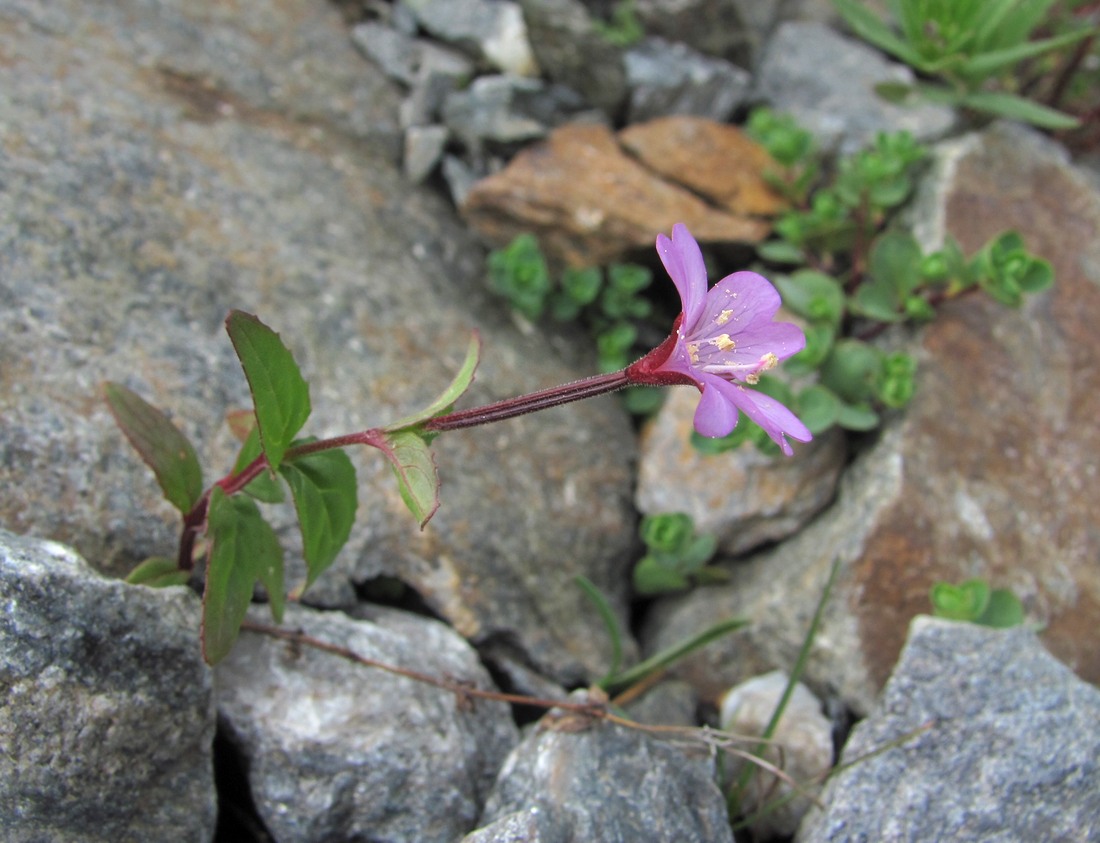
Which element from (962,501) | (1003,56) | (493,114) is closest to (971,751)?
(962,501)

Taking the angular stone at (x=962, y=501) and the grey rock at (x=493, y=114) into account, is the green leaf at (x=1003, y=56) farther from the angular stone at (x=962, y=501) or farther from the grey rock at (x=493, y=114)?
the grey rock at (x=493, y=114)

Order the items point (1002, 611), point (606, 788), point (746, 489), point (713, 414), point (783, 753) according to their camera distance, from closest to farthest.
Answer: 1. point (713, 414)
2. point (606, 788)
3. point (783, 753)
4. point (1002, 611)
5. point (746, 489)

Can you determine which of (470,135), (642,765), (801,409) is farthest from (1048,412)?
(470,135)

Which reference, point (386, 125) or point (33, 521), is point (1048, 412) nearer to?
point (386, 125)

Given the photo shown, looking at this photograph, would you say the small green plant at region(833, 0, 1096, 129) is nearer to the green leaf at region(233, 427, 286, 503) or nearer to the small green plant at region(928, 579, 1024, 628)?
the small green plant at region(928, 579, 1024, 628)

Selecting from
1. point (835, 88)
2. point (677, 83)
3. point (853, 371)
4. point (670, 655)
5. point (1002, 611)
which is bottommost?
point (670, 655)

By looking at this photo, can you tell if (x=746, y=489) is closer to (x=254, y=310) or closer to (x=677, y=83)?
(x=254, y=310)

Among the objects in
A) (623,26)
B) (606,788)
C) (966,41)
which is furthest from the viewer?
(623,26)
